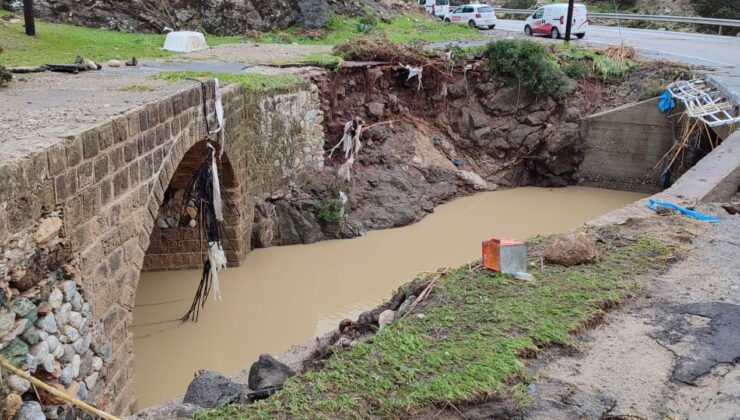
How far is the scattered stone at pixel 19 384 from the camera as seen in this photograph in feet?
13.5

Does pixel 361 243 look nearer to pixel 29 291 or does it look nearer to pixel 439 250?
pixel 439 250

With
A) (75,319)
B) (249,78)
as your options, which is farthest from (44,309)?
(249,78)

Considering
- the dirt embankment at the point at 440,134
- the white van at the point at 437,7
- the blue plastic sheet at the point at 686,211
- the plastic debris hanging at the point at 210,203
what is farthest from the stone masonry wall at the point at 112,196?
the white van at the point at 437,7

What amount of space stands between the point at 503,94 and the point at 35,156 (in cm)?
1247

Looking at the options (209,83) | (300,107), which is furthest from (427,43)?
(209,83)

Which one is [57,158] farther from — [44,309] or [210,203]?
[210,203]

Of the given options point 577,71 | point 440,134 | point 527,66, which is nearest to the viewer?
point 527,66

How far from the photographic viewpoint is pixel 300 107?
1184cm

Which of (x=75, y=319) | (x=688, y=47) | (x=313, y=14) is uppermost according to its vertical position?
(x=313, y=14)

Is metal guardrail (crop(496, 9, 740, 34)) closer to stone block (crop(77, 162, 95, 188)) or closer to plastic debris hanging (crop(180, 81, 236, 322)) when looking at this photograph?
plastic debris hanging (crop(180, 81, 236, 322))

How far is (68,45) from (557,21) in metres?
15.2


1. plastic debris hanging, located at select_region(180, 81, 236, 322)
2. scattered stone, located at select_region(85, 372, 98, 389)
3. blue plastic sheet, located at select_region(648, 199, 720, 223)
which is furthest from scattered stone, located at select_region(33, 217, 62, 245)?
blue plastic sheet, located at select_region(648, 199, 720, 223)

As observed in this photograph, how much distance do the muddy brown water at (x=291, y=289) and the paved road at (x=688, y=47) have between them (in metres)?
4.36

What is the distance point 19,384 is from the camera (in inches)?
165
